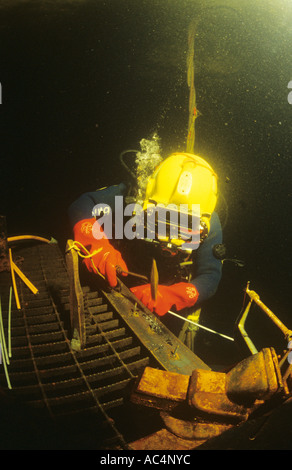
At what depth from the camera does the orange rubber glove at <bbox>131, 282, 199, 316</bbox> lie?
8.54 feet

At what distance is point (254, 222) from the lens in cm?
597

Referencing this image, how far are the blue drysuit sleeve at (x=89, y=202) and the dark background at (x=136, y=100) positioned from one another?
1.65 m

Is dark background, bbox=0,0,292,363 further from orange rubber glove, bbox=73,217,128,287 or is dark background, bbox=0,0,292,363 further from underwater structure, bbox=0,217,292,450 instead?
underwater structure, bbox=0,217,292,450

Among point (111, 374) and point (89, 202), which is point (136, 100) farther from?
point (111, 374)

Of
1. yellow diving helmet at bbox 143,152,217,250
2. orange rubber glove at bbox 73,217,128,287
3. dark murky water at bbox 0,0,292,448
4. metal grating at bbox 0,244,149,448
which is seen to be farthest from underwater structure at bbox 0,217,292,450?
dark murky water at bbox 0,0,292,448

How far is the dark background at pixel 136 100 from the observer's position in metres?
4.02

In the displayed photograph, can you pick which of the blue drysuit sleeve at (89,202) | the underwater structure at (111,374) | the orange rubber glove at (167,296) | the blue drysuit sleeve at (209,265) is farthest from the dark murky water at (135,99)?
the underwater structure at (111,374)

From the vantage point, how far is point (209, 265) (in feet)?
11.0

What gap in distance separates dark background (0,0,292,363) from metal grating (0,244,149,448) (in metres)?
2.94

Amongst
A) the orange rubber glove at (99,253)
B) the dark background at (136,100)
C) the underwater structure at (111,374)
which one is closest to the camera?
the underwater structure at (111,374)

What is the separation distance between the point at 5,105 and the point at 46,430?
520 centimetres

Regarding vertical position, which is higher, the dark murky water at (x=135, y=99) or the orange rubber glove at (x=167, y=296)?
the dark murky water at (x=135, y=99)

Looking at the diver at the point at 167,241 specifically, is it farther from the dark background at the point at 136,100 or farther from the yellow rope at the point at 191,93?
the yellow rope at the point at 191,93

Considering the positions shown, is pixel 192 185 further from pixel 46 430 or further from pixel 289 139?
pixel 289 139
